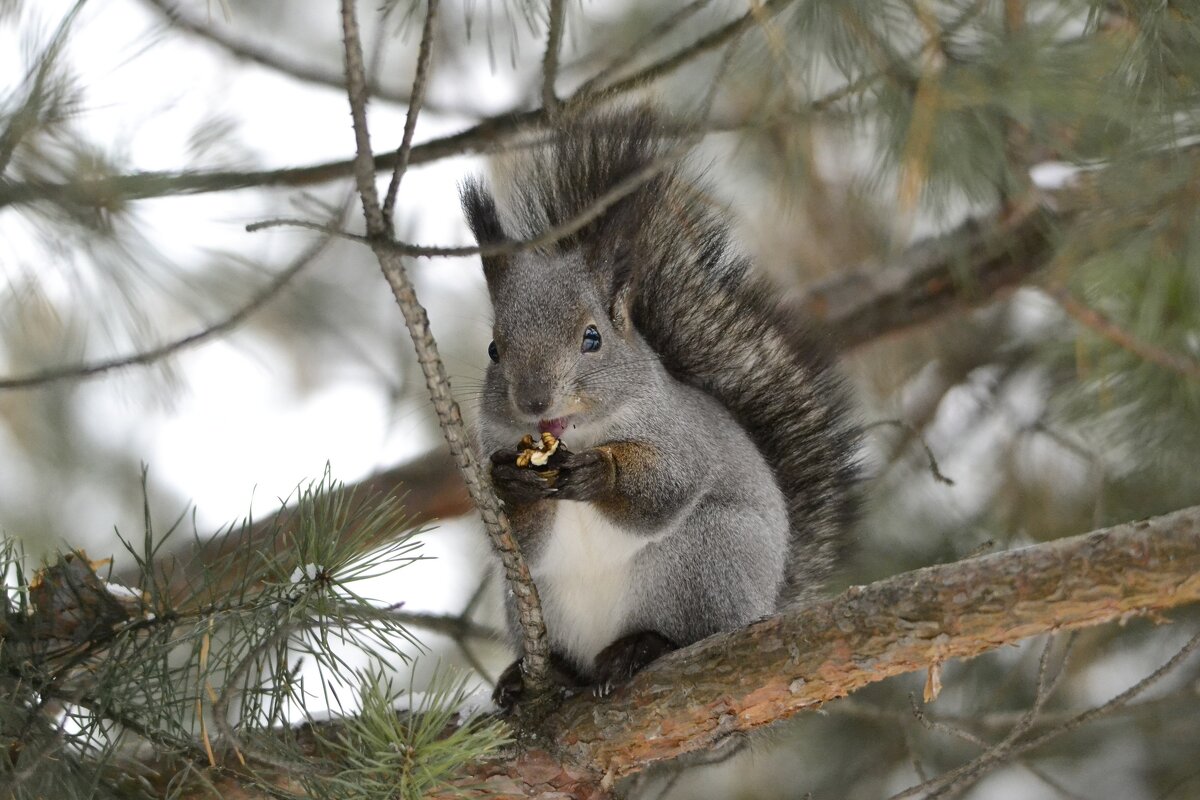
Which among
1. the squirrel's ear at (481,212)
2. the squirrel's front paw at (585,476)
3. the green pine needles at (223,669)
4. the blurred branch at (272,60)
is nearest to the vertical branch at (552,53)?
the squirrel's ear at (481,212)

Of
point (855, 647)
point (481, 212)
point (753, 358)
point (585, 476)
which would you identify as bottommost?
point (855, 647)

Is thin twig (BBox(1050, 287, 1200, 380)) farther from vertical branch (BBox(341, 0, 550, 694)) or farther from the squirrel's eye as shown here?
vertical branch (BBox(341, 0, 550, 694))

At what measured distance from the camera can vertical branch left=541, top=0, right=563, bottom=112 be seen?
1.80m

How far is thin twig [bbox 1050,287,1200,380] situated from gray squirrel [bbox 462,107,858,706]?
0.85 meters

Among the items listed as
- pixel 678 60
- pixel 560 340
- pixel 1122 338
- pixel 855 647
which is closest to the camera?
pixel 855 647

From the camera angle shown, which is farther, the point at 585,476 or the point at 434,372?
the point at 585,476

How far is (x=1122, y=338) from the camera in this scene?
2609 mm

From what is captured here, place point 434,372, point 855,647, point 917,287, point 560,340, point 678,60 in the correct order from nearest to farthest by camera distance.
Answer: point 434,372 < point 855,647 < point 560,340 < point 678,60 < point 917,287

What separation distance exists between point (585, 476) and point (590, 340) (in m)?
0.29

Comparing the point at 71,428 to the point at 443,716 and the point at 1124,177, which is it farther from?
the point at 1124,177

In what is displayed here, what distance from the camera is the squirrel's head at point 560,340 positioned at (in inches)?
79.8

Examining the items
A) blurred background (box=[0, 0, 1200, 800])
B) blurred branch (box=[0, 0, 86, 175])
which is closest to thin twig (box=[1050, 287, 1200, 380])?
blurred background (box=[0, 0, 1200, 800])

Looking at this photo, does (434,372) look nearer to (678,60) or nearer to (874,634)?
(874,634)

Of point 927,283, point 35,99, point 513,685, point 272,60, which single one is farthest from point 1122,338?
point 35,99
